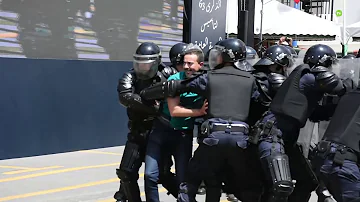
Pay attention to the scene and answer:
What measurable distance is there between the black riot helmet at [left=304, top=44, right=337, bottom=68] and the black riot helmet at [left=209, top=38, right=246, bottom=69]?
0.59 m

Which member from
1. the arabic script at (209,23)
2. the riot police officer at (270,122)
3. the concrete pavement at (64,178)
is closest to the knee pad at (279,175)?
the riot police officer at (270,122)

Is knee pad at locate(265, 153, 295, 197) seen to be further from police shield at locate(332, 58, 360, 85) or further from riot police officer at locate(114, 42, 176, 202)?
riot police officer at locate(114, 42, 176, 202)

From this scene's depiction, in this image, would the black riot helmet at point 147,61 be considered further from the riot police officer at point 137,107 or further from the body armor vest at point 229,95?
the body armor vest at point 229,95

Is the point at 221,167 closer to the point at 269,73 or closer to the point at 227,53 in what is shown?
the point at 227,53

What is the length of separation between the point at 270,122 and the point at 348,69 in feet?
3.55

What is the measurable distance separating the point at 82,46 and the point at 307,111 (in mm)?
5820

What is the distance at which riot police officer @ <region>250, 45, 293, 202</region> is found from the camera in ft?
14.1

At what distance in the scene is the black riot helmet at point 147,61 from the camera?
5.28 meters

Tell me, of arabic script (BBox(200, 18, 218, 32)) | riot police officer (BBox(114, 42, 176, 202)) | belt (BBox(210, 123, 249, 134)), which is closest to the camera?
belt (BBox(210, 123, 249, 134))

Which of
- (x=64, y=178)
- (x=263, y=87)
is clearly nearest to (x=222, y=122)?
(x=263, y=87)

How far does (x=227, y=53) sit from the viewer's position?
4641 mm

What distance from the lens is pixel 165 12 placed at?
10750 mm

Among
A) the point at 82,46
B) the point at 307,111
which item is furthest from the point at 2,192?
the point at 307,111

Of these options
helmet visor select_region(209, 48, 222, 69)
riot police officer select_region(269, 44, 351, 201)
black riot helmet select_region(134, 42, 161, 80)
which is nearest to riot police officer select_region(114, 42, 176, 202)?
black riot helmet select_region(134, 42, 161, 80)
